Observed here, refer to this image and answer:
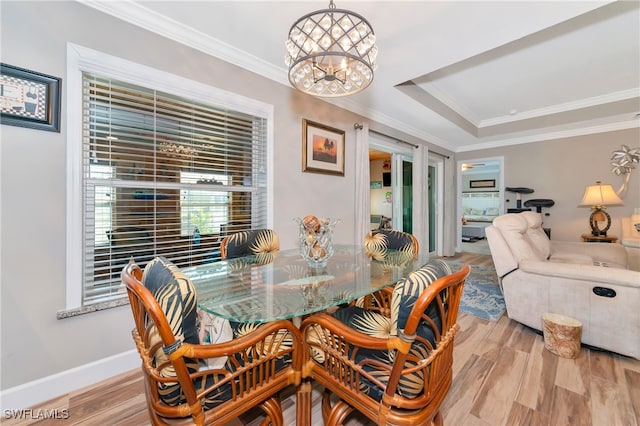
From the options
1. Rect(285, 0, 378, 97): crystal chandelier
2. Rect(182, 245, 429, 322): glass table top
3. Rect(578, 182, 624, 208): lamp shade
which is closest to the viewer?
Rect(182, 245, 429, 322): glass table top

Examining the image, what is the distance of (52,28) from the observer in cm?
151

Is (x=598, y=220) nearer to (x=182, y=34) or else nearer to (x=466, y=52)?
(x=466, y=52)

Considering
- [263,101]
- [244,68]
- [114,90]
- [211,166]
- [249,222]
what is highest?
[244,68]

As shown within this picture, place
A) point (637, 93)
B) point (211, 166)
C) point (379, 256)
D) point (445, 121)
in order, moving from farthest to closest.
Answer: point (445, 121), point (637, 93), point (211, 166), point (379, 256)

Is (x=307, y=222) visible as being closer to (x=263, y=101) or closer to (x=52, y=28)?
(x=263, y=101)

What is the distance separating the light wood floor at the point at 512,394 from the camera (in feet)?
4.51

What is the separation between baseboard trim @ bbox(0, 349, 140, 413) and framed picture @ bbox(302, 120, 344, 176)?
2.21 m

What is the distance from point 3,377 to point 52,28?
2019mm

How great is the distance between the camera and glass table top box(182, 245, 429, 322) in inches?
41.9

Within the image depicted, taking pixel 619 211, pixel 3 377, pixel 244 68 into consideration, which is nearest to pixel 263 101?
pixel 244 68

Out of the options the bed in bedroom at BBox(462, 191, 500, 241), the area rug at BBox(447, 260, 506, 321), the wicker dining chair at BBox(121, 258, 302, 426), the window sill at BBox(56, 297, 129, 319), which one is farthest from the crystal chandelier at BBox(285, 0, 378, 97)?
the bed in bedroom at BBox(462, 191, 500, 241)

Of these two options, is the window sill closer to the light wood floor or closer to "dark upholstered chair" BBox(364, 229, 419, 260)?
the light wood floor

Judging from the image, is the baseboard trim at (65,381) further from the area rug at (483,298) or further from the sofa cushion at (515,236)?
the sofa cushion at (515,236)

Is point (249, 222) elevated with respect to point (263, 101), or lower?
lower
